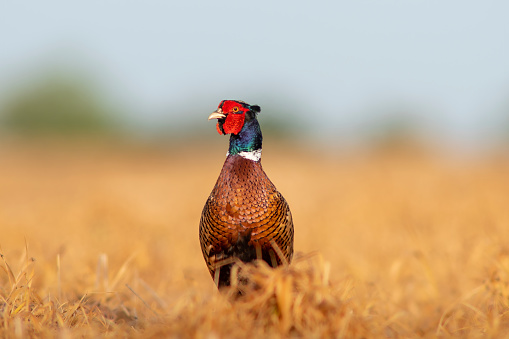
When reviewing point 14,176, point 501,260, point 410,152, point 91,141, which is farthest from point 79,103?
point 501,260

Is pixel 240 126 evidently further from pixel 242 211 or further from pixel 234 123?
pixel 242 211

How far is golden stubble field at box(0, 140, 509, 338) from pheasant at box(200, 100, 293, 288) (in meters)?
0.29

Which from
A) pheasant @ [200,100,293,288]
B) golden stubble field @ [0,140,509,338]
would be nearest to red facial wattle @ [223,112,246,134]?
pheasant @ [200,100,293,288]

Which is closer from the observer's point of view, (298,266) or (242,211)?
(242,211)

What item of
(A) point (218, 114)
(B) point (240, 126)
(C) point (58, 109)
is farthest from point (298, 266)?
(C) point (58, 109)

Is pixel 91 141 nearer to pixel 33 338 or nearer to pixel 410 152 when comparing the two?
pixel 410 152

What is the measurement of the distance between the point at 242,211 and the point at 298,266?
1083 mm

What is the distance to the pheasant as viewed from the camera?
10.8 feet

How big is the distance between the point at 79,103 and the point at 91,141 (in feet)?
33.2

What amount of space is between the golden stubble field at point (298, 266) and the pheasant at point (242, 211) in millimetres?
295

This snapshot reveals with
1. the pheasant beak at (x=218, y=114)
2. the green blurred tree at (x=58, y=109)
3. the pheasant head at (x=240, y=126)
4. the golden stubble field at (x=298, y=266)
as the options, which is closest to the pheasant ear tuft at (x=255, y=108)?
the pheasant head at (x=240, y=126)

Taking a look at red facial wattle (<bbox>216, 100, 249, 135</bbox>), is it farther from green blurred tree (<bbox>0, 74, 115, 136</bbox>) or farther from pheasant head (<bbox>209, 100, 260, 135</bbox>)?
green blurred tree (<bbox>0, 74, 115, 136</bbox>)

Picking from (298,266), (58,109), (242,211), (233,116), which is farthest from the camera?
(58,109)

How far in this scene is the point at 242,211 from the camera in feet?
10.8
